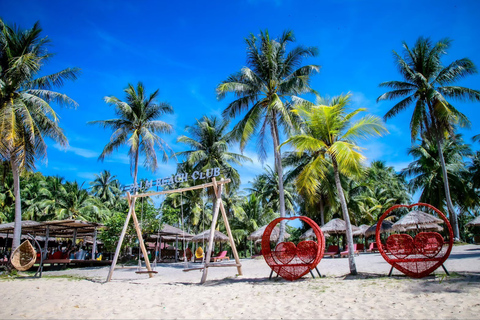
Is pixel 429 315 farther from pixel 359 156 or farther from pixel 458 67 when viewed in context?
pixel 458 67

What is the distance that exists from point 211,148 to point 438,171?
19977 mm

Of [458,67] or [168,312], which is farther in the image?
[458,67]

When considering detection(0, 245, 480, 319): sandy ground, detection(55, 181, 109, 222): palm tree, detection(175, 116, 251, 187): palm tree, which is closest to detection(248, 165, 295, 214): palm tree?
detection(175, 116, 251, 187): palm tree

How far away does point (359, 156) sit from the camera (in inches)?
356

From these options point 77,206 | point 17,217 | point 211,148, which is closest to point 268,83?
point 211,148

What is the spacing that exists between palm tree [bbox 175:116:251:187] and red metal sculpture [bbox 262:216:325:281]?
555 inches

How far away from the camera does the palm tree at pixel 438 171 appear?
2603 cm

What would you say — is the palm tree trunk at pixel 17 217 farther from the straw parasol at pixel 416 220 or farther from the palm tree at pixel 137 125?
the straw parasol at pixel 416 220

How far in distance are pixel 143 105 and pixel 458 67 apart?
20.2 m

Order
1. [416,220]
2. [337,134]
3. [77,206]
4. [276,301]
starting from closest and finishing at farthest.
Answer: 1. [276,301]
2. [337,134]
3. [416,220]
4. [77,206]

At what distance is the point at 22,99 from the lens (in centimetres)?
1355

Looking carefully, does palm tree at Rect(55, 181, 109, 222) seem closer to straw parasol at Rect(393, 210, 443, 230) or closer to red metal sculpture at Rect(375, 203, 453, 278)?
straw parasol at Rect(393, 210, 443, 230)

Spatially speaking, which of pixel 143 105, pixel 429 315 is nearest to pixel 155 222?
pixel 143 105

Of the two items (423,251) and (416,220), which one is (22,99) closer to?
(423,251)
